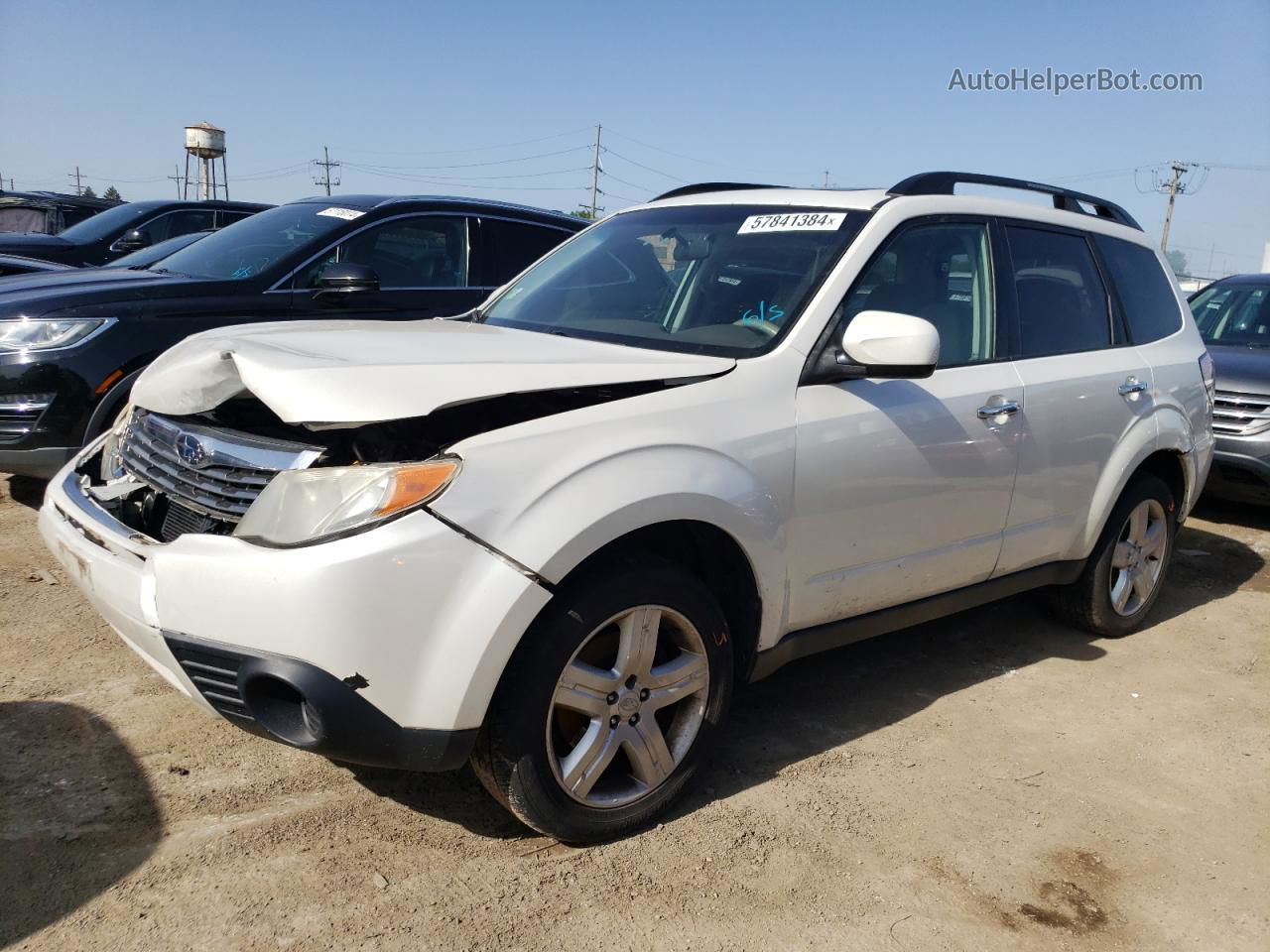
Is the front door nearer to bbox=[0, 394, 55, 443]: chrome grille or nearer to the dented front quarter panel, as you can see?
the dented front quarter panel

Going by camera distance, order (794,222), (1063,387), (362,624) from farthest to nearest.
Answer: (1063,387), (794,222), (362,624)

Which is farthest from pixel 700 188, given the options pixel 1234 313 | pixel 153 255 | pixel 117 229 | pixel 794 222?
pixel 117 229

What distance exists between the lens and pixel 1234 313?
314 inches

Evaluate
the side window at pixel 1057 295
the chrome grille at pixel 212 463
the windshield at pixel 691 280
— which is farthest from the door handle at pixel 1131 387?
the chrome grille at pixel 212 463

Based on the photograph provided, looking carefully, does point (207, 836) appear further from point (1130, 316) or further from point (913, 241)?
point (1130, 316)

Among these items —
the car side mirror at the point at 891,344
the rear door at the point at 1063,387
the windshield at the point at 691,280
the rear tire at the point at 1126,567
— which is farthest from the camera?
the rear tire at the point at 1126,567

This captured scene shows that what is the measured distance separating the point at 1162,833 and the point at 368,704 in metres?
2.38

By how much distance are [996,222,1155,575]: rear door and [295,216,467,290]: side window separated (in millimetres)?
3322

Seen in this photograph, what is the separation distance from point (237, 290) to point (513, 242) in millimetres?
1666

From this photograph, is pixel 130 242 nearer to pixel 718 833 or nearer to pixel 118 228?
pixel 118 228

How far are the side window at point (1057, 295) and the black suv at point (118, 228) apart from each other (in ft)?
23.9

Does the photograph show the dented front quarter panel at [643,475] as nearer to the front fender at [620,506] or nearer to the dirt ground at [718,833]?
the front fender at [620,506]

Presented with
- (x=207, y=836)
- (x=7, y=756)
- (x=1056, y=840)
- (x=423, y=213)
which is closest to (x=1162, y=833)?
(x=1056, y=840)

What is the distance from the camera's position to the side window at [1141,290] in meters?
4.50
